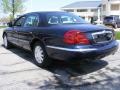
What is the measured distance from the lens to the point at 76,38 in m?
6.24

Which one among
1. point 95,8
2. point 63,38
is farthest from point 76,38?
point 95,8

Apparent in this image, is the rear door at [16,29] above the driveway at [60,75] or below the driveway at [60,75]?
above

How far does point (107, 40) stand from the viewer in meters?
6.78

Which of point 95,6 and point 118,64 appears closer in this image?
point 118,64

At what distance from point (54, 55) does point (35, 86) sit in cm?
117

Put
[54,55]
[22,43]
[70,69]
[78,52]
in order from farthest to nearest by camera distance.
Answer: [22,43]
[70,69]
[54,55]
[78,52]

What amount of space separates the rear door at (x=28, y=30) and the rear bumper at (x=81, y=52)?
1305 mm

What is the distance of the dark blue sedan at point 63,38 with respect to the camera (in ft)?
20.6

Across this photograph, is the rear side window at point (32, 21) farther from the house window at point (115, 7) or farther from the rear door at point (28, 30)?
the house window at point (115, 7)

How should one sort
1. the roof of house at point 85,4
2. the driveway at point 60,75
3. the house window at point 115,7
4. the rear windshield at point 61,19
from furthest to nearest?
the roof of house at point 85,4 < the house window at point 115,7 < the rear windshield at point 61,19 < the driveway at point 60,75

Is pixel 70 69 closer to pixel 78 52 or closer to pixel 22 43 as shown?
pixel 78 52

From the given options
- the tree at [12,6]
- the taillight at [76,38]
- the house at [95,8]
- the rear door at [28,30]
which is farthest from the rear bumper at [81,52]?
the house at [95,8]

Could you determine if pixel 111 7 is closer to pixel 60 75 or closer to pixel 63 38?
pixel 60 75

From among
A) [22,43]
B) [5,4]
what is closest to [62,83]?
[22,43]
